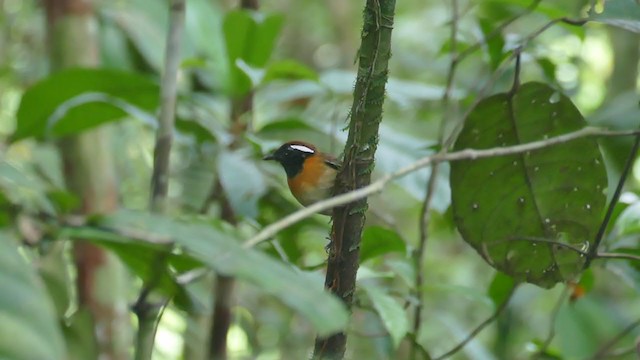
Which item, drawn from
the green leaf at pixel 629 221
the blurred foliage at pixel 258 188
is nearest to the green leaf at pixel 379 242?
the blurred foliage at pixel 258 188

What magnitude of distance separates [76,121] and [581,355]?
1.31 metres

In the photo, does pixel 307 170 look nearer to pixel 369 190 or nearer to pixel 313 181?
pixel 313 181

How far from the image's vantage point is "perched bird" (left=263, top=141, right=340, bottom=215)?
1.71 meters

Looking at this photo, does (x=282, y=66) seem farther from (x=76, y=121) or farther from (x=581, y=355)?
(x=581, y=355)

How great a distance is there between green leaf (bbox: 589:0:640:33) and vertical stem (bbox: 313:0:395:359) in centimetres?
46

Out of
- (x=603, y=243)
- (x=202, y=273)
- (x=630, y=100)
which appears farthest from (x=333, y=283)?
(x=630, y=100)

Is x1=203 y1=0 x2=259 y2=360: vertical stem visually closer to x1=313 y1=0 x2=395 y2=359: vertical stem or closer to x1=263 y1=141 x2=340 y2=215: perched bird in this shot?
x1=263 y1=141 x2=340 y2=215: perched bird

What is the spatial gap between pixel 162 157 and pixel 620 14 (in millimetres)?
854

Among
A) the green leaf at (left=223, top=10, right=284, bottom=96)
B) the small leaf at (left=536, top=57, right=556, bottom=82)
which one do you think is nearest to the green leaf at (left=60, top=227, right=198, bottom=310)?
the green leaf at (left=223, top=10, right=284, bottom=96)

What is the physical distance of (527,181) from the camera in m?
1.70

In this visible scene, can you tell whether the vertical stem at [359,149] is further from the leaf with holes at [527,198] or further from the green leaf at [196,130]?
the green leaf at [196,130]

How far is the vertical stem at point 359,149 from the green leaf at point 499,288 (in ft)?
2.47

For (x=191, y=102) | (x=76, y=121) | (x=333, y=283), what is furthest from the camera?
(x=191, y=102)

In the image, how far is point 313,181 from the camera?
5.72 feet
